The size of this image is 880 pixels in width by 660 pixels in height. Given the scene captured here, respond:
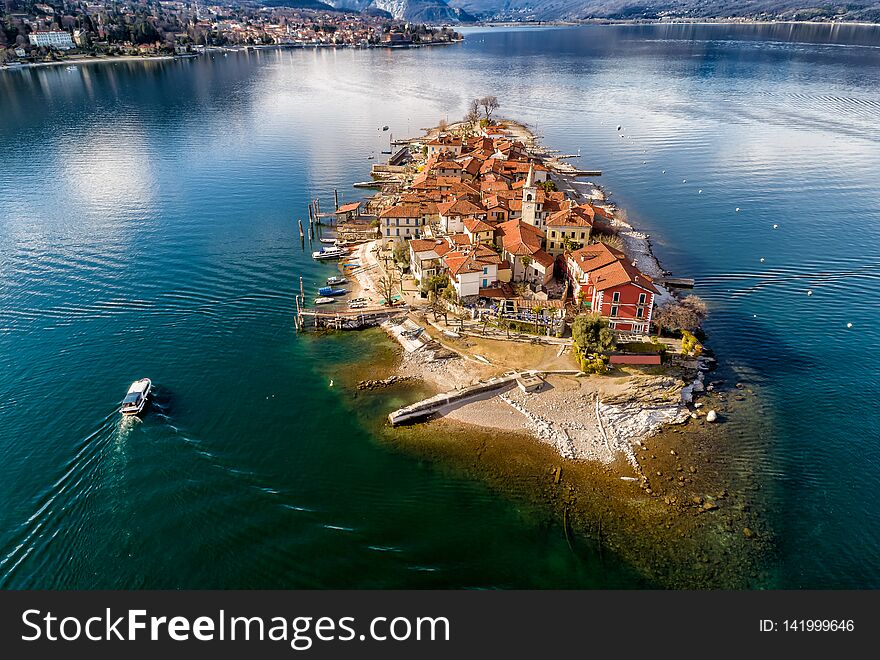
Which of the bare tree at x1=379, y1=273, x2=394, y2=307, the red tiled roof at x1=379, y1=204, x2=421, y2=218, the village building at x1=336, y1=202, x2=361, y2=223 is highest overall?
the red tiled roof at x1=379, y1=204, x2=421, y2=218

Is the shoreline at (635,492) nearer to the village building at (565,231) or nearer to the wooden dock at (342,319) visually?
the wooden dock at (342,319)

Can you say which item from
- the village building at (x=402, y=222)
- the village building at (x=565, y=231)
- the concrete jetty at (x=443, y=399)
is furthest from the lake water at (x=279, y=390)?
the village building at (x=565, y=231)

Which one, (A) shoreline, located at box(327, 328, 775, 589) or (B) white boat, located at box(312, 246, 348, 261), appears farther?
(B) white boat, located at box(312, 246, 348, 261)

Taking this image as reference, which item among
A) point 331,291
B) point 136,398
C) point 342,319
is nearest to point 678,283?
point 342,319

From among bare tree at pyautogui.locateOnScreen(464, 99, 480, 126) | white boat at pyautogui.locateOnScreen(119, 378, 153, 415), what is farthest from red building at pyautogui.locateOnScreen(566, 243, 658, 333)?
bare tree at pyautogui.locateOnScreen(464, 99, 480, 126)

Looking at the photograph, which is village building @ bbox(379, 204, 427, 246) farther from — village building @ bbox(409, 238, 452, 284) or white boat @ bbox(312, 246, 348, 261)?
village building @ bbox(409, 238, 452, 284)
